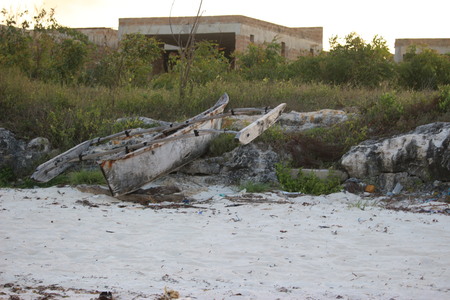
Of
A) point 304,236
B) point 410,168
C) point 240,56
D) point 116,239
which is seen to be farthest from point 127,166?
point 240,56

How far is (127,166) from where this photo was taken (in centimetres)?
922

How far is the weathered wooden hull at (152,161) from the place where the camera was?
905 centimetres

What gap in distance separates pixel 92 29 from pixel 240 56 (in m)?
7.92

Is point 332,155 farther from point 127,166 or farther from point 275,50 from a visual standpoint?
point 275,50

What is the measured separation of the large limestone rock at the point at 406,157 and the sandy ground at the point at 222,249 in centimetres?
132

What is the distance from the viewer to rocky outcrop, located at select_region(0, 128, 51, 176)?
36.9 feet

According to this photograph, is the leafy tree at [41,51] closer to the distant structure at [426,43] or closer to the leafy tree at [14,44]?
the leafy tree at [14,44]

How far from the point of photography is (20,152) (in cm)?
1149

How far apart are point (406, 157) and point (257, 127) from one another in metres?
2.62

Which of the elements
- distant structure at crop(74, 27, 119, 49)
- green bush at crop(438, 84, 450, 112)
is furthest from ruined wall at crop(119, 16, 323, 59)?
green bush at crop(438, 84, 450, 112)

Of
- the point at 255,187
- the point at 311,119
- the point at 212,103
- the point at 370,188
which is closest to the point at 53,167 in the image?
the point at 255,187

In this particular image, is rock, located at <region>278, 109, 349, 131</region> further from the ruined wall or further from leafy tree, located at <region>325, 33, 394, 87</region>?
the ruined wall

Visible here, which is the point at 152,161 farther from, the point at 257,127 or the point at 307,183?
the point at 307,183

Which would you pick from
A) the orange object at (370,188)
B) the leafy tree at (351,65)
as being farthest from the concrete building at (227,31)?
the orange object at (370,188)
